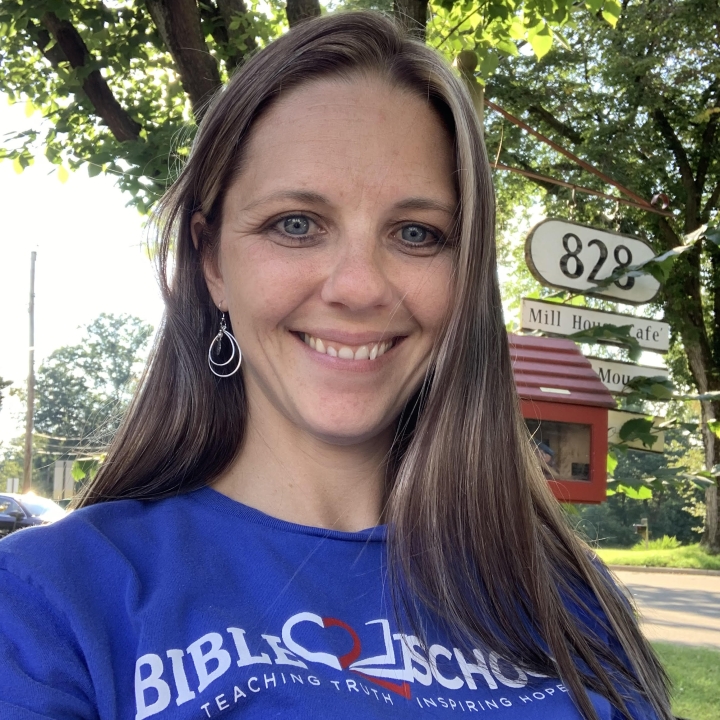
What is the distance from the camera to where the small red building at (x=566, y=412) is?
250cm

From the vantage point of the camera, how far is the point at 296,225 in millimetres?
1572

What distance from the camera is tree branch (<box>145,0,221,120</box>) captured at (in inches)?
120

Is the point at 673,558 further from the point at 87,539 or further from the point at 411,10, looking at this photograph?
the point at 87,539

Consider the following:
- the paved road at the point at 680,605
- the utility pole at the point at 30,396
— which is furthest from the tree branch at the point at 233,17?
the utility pole at the point at 30,396

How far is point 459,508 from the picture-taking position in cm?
165

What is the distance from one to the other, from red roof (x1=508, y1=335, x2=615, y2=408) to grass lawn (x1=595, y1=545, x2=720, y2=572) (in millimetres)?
11822

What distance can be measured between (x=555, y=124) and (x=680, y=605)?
7484mm

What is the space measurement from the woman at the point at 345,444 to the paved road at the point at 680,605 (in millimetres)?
3819

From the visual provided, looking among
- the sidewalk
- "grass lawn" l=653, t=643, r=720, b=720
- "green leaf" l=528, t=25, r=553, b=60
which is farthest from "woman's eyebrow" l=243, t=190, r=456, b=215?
the sidewalk

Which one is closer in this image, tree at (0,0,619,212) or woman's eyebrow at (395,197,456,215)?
woman's eyebrow at (395,197,456,215)

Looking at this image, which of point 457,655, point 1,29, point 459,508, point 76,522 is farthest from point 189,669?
point 1,29

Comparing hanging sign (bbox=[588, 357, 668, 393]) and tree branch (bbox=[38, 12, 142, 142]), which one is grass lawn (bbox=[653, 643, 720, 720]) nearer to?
hanging sign (bbox=[588, 357, 668, 393])

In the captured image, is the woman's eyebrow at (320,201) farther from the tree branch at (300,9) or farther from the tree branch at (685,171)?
the tree branch at (685,171)

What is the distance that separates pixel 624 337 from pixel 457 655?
1627mm
